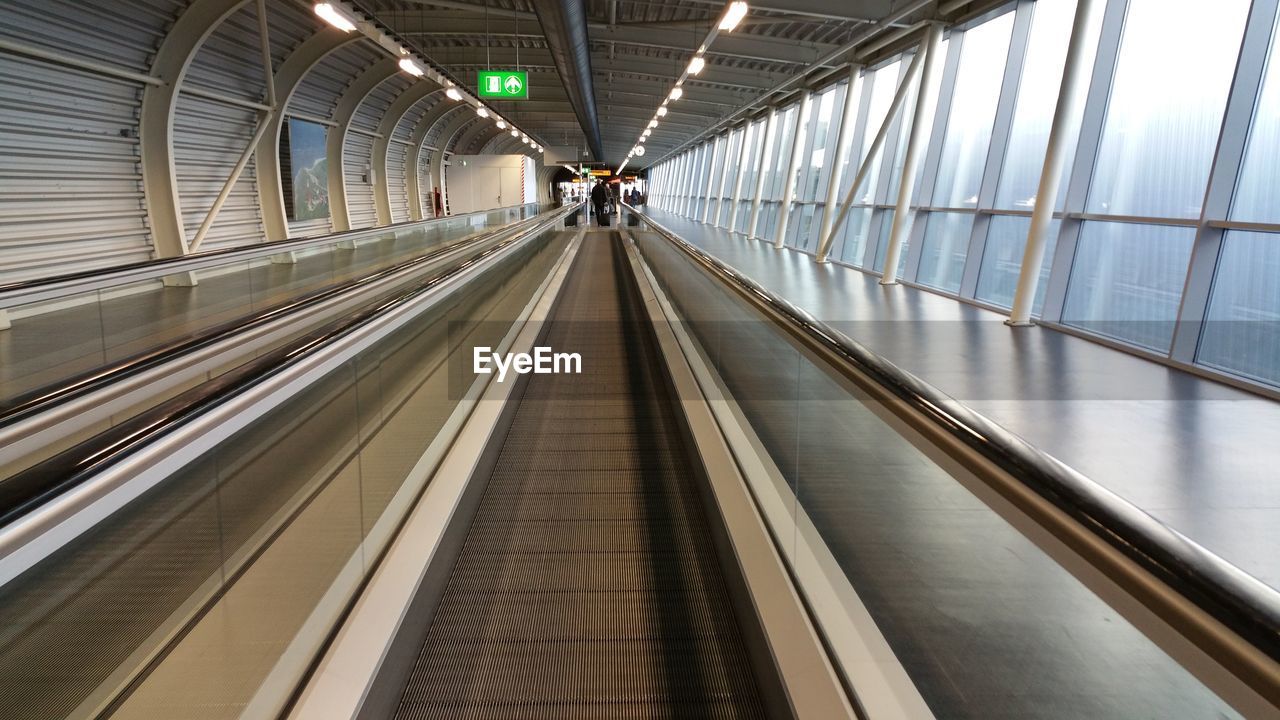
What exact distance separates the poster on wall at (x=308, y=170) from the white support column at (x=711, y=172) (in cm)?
2452

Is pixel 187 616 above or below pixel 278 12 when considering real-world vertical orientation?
below

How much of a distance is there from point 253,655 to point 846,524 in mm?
1782

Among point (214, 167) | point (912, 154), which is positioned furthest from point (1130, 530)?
point (214, 167)

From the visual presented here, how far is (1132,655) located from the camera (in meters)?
1.26

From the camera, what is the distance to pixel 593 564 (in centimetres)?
352

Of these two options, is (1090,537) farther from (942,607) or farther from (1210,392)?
(1210,392)

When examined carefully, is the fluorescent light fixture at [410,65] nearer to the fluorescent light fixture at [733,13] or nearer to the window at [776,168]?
the fluorescent light fixture at [733,13]

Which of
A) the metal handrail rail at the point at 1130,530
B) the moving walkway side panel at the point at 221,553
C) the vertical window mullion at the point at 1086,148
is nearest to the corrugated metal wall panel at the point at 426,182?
the vertical window mullion at the point at 1086,148

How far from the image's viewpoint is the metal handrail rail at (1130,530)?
0.94m

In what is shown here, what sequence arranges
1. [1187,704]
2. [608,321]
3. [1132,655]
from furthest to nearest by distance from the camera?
[608,321] → [1132,655] → [1187,704]

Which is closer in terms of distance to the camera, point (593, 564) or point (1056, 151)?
point (593, 564)

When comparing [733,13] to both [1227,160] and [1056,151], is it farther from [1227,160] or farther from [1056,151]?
A: [1227,160]

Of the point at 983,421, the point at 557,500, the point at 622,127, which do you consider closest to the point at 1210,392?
the point at 557,500

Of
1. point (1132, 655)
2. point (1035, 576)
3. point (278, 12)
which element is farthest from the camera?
point (278, 12)
